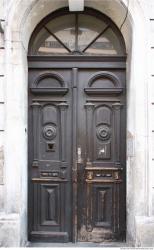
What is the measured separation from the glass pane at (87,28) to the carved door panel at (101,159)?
21.1 inches

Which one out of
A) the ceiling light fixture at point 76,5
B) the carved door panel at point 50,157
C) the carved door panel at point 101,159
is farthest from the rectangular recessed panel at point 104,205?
the ceiling light fixture at point 76,5

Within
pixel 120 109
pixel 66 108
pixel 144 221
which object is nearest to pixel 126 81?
pixel 120 109

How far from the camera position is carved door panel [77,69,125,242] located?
6.78m

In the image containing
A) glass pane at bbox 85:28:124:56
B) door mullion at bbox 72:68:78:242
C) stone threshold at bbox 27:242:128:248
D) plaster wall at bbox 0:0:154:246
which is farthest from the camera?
glass pane at bbox 85:28:124:56

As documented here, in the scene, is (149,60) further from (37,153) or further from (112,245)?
(112,245)

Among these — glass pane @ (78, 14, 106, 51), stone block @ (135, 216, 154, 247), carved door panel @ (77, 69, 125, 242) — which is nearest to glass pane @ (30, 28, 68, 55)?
glass pane @ (78, 14, 106, 51)

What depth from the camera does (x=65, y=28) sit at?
273 inches

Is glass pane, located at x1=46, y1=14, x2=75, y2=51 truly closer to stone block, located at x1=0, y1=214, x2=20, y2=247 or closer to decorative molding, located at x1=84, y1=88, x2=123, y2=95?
decorative molding, located at x1=84, y1=88, x2=123, y2=95

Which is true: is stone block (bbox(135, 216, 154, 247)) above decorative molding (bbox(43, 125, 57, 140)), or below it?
below

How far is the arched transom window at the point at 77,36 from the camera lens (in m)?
6.89

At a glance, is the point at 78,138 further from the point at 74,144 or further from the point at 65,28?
the point at 65,28

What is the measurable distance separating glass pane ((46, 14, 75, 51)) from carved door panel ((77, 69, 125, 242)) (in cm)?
61

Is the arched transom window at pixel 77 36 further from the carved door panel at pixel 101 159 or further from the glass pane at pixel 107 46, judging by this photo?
the carved door panel at pixel 101 159

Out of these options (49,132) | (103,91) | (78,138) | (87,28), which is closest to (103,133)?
(78,138)
